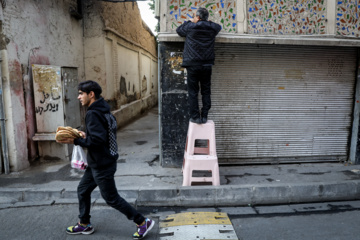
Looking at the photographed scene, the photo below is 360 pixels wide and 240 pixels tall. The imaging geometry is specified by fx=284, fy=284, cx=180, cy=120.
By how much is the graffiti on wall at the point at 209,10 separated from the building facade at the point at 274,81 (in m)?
0.02

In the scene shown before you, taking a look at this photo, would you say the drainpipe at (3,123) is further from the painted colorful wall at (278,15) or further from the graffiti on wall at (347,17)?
the graffiti on wall at (347,17)

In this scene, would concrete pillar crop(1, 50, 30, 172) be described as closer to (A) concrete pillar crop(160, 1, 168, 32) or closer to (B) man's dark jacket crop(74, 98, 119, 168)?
(A) concrete pillar crop(160, 1, 168, 32)

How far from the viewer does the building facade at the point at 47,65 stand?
5438mm

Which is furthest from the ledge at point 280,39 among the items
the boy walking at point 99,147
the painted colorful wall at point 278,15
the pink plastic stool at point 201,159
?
the boy walking at point 99,147

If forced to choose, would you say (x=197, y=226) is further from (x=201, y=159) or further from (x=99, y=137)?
(x=99, y=137)

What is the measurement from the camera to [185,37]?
5.14 metres

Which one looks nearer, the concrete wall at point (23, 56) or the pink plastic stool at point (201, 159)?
the pink plastic stool at point (201, 159)

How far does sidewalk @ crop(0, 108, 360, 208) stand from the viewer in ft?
15.1

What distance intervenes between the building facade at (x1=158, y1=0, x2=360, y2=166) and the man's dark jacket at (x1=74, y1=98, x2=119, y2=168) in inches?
95.2

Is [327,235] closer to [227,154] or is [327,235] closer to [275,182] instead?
[275,182]

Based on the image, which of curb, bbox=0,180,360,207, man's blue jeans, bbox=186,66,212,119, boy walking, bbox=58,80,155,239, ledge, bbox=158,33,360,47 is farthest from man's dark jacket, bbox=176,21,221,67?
curb, bbox=0,180,360,207

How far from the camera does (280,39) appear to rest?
17.5 feet

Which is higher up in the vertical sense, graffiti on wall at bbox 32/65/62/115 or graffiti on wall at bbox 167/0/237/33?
graffiti on wall at bbox 167/0/237/33

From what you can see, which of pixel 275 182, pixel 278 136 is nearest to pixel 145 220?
pixel 275 182
